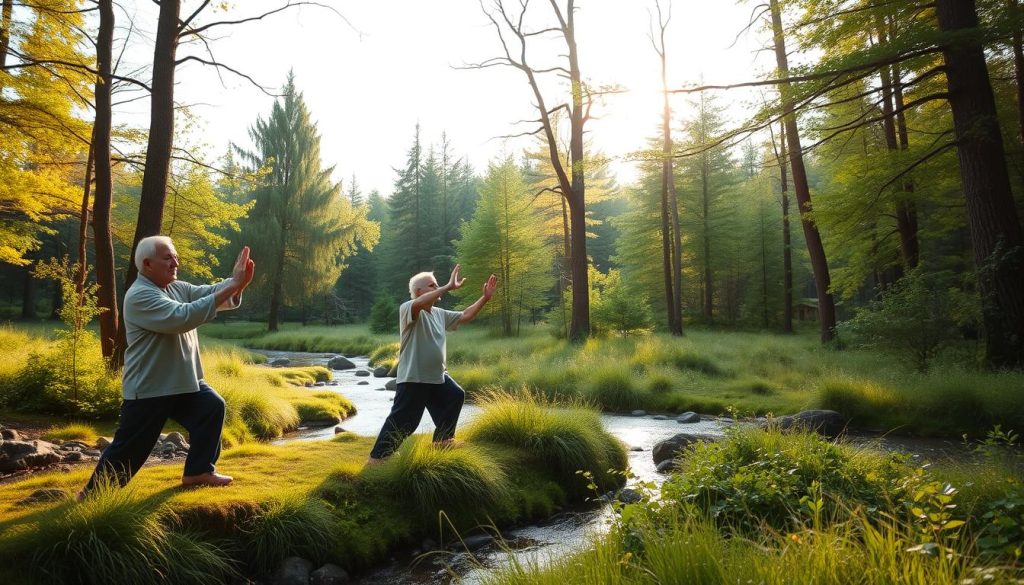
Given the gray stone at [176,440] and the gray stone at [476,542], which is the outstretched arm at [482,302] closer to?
the gray stone at [476,542]

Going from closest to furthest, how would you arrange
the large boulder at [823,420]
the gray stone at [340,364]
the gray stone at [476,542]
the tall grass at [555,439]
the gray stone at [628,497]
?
the gray stone at [476,542] < the gray stone at [628,497] < the tall grass at [555,439] < the large boulder at [823,420] < the gray stone at [340,364]

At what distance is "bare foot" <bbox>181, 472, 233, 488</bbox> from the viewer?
4.37m

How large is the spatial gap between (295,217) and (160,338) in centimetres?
3227

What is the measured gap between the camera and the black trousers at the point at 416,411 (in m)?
5.40

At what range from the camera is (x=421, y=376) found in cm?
533

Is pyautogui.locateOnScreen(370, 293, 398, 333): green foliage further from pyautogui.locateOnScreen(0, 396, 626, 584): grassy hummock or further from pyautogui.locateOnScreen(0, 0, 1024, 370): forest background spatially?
pyautogui.locateOnScreen(0, 396, 626, 584): grassy hummock

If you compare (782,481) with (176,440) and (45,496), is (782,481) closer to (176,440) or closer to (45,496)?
(45,496)

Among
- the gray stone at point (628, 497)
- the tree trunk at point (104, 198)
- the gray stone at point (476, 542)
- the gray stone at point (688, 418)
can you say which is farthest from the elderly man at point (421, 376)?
the tree trunk at point (104, 198)

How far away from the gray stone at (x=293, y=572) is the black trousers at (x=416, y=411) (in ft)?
4.67

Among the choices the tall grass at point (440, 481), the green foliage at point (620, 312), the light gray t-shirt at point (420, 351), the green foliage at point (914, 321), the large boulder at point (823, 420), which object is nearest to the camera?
the tall grass at point (440, 481)

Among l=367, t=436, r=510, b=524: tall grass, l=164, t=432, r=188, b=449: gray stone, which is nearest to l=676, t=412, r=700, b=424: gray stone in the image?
l=367, t=436, r=510, b=524: tall grass

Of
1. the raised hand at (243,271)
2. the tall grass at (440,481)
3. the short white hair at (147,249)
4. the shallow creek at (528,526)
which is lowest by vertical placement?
the shallow creek at (528,526)

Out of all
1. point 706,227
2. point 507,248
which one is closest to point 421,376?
point 507,248

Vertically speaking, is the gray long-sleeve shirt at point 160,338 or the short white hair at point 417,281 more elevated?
the short white hair at point 417,281
